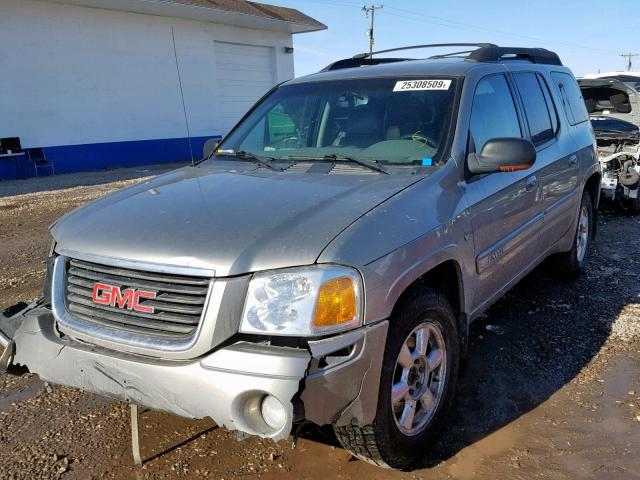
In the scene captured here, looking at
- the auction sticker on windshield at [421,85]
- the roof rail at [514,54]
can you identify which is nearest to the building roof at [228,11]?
the roof rail at [514,54]

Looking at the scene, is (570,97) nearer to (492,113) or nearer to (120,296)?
(492,113)

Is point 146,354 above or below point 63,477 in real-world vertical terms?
above

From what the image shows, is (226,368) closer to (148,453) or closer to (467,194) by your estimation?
(148,453)

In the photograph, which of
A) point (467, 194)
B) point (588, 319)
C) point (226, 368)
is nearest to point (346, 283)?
point (226, 368)

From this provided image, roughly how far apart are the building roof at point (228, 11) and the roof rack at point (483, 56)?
13.6m

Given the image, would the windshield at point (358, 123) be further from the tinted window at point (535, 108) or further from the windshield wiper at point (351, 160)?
the tinted window at point (535, 108)

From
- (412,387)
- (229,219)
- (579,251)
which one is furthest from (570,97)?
(229,219)

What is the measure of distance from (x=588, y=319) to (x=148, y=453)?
11.1ft

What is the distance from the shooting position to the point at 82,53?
15961mm

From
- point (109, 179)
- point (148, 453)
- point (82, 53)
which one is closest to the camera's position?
point (148, 453)

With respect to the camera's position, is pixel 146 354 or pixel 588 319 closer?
pixel 146 354

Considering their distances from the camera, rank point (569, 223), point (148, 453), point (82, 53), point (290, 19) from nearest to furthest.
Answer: point (148, 453), point (569, 223), point (82, 53), point (290, 19)

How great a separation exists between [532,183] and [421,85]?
103cm

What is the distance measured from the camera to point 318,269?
2.15m
